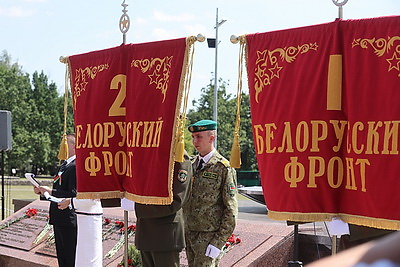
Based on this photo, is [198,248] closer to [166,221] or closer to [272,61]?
[166,221]

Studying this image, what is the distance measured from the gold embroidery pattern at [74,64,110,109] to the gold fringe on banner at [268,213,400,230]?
6.47ft

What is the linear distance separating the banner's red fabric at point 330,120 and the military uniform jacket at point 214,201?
81 centimetres

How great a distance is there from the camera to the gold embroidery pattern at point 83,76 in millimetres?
4367

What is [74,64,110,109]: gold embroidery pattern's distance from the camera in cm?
437

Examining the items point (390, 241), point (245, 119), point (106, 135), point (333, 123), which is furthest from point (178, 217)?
point (245, 119)

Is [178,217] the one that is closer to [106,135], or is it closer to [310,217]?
[106,135]

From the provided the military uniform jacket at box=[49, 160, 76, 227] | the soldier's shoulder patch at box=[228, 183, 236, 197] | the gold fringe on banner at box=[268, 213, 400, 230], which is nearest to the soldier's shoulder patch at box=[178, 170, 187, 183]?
the soldier's shoulder patch at box=[228, 183, 236, 197]

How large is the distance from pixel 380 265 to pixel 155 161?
3319mm

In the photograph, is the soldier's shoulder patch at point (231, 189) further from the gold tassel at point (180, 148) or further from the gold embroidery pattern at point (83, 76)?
the gold embroidery pattern at point (83, 76)

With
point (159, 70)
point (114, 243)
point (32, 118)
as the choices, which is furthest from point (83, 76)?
point (32, 118)

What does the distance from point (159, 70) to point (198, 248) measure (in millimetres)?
1326

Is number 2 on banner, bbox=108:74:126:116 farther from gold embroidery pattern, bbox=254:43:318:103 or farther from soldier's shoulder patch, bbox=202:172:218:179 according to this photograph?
gold embroidery pattern, bbox=254:43:318:103

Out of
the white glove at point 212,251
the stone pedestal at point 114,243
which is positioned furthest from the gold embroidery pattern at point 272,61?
the stone pedestal at point 114,243

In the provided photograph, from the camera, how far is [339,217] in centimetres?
302
